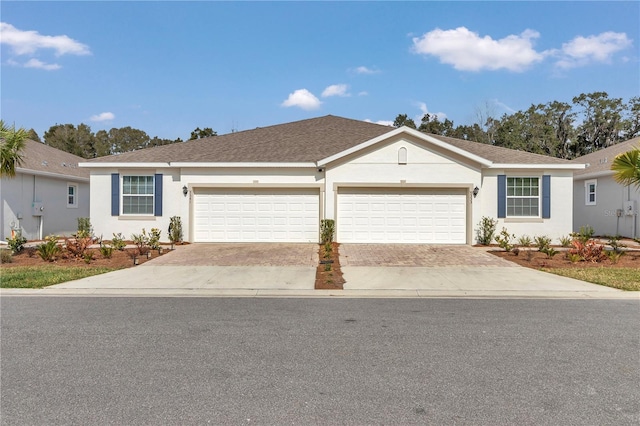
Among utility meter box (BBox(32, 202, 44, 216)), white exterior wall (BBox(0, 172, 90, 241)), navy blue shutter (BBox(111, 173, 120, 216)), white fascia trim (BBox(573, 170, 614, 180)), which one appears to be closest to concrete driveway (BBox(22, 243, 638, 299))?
navy blue shutter (BBox(111, 173, 120, 216))

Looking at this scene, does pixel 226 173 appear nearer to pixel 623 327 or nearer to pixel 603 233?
pixel 623 327

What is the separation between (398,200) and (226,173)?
7.17 meters

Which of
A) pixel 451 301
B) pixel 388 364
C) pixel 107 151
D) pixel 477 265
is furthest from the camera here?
pixel 107 151

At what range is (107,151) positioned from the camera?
57375mm

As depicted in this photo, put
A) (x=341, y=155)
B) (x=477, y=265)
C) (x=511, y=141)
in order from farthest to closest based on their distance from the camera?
(x=511, y=141) < (x=341, y=155) < (x=477, y=265)

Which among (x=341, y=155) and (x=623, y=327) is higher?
(x=341, y=155)

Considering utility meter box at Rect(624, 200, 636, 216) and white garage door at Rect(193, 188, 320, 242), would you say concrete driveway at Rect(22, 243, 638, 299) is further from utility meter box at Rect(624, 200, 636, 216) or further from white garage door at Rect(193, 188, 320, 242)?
utility meter box at Rect(624, 200, 636, 216)

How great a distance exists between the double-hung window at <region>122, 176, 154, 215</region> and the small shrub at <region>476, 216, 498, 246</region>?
44.6ft

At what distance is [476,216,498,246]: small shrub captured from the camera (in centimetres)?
1719

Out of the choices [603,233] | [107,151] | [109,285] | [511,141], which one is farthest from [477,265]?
[107,151]

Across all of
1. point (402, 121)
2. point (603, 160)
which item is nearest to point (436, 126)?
point (402, 121)

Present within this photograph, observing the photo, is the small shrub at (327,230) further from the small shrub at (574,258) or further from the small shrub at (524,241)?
the small shrub at (574,258)

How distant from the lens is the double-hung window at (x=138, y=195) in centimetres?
1819

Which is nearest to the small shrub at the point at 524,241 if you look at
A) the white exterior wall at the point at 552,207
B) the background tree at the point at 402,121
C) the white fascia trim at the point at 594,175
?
the white exterior wall at the point at 552,207
